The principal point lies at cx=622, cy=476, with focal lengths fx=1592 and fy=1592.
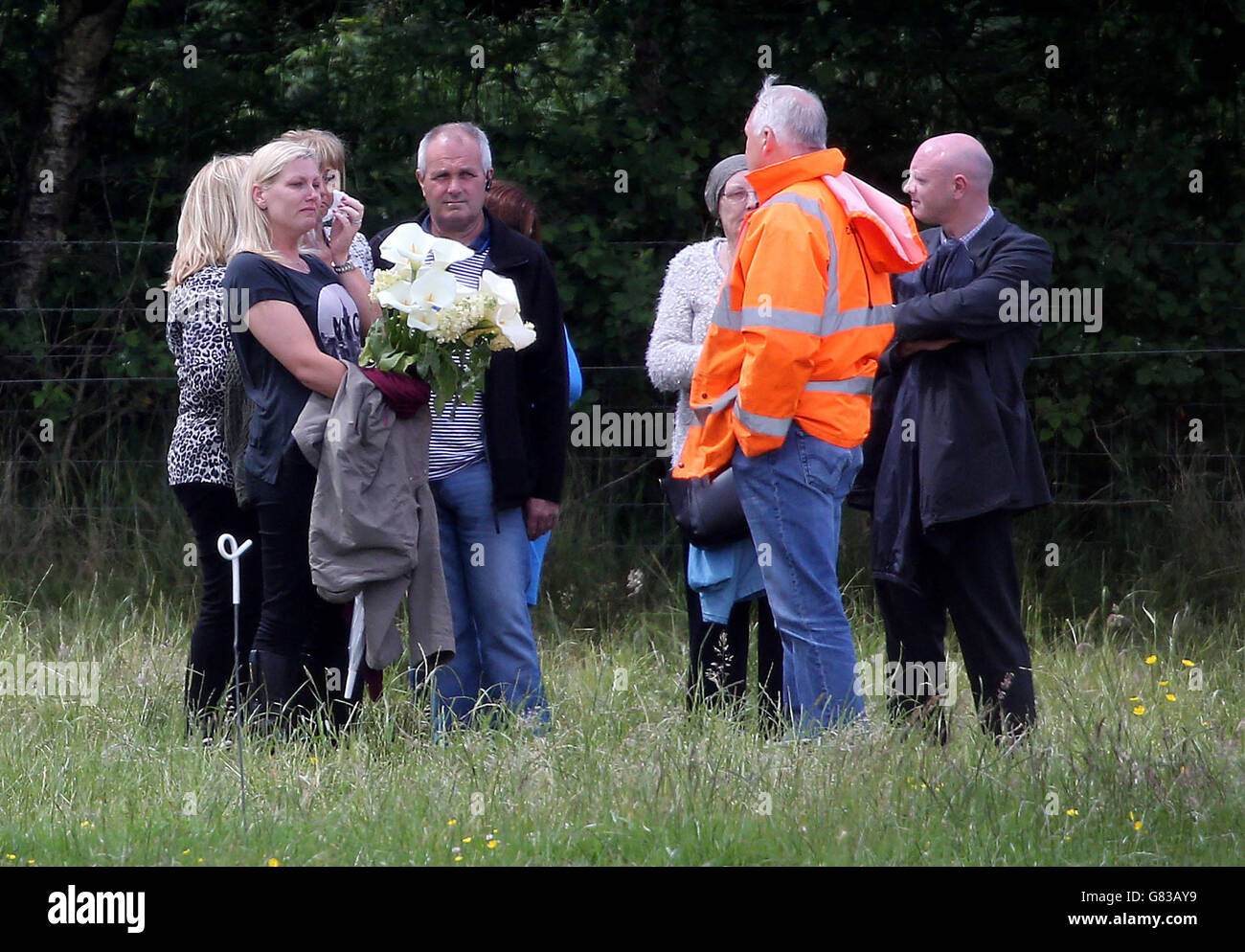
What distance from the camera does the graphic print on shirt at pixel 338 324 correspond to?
4586mm

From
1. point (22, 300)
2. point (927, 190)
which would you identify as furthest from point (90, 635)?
point (927, 190)

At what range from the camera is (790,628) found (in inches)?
178

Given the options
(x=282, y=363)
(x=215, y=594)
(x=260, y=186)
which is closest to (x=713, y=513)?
(x=282, y=363)

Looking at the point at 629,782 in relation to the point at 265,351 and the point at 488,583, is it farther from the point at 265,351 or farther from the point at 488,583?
the point at 265,351

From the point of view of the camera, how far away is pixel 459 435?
15.8 feet

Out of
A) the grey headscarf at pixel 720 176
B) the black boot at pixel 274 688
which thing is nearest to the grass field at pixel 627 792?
the black boot at pixel 274 688

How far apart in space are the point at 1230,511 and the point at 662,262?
9.56ft

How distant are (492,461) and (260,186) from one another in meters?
1.05

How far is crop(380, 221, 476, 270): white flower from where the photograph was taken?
4301mm

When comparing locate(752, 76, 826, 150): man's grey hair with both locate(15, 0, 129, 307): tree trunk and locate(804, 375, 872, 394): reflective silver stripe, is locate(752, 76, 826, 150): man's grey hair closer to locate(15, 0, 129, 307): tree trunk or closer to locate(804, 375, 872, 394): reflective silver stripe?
locate(804, 375, 872, 394): reflective silver stripe

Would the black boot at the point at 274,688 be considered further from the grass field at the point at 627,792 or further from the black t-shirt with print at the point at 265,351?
the black t-shirt with print at the point at 265,351

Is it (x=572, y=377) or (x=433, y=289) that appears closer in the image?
(x=433, y=289)

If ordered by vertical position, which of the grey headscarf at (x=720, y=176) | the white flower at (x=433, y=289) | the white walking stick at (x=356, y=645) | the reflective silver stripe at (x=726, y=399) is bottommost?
the white walking stick at (x=356, y=645)
